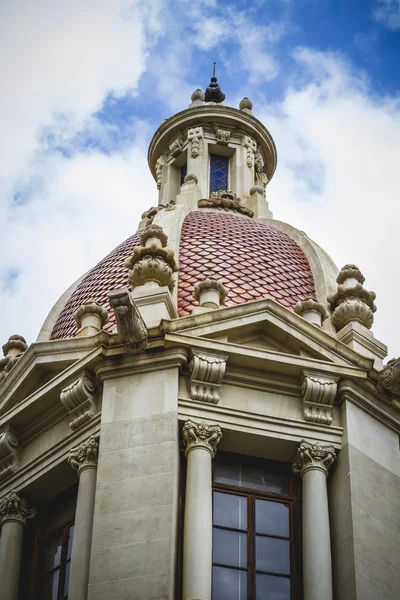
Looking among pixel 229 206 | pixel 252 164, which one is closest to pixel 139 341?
pixel 229 206

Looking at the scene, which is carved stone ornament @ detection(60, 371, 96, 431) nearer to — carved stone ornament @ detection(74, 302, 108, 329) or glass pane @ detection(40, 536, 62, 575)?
Result: glass pane @ detection(40, 536, 62, 575)

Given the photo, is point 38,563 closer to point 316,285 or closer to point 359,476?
point 359,476

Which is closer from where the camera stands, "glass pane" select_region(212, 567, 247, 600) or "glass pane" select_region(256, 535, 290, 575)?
"glass pane" select_region(212, 567, 247, 600)

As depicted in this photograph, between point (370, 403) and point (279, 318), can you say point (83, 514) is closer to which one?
point (279, 318)

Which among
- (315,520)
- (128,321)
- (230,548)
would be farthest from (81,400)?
(315,520)

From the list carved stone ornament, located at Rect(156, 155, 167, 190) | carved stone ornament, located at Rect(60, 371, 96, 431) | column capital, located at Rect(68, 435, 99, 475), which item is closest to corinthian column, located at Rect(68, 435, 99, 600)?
column capital, located at Rect(68, 435, 99, 475)

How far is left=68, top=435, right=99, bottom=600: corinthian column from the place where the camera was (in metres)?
25.1

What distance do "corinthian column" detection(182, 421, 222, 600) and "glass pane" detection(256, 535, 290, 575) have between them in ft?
4.44

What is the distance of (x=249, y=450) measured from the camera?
91.2 feet

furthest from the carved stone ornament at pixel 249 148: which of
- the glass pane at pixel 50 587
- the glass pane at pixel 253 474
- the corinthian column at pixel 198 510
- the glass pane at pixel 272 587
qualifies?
the glass pane at pixel 272 587

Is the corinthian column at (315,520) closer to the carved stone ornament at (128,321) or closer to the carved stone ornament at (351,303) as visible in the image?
the carved stone ornament at (128,321)

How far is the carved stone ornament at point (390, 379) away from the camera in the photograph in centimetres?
2830

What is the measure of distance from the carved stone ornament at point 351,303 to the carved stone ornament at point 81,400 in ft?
19.2

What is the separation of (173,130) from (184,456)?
784 inches
